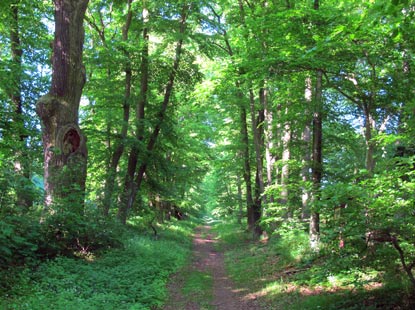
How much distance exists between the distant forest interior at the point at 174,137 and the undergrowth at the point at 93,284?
35 millimetres

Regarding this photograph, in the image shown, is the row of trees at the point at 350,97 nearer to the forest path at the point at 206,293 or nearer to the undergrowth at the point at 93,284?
the forest path at the point at 206,293

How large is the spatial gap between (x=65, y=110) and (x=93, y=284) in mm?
4287

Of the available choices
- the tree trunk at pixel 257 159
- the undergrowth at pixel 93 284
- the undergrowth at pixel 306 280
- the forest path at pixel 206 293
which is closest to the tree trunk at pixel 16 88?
the undergrowth at pixel 93 284

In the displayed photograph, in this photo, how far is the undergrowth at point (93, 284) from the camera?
17.8ft

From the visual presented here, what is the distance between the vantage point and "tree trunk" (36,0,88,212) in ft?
27.6

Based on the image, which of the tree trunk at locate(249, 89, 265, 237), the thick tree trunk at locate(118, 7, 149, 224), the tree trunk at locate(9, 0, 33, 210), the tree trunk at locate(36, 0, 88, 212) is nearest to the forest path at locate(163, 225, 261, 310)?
the tree trunk at locate(36, 0, 88, 212)

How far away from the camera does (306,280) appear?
8.54 metres

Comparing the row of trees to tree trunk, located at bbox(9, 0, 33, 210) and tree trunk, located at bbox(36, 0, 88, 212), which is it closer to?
tree trunk, located at bbox(36, 0, 88, 212)

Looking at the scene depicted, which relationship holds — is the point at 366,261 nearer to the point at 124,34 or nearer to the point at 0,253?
the point at 0,253

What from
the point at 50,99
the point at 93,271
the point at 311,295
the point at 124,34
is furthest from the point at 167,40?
the point at 311,295

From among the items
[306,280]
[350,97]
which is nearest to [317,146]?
[350,97]

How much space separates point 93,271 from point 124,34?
1121cm

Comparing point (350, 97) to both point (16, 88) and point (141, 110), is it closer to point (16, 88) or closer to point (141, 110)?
point (141, 110)

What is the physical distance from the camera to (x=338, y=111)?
33.8ft
